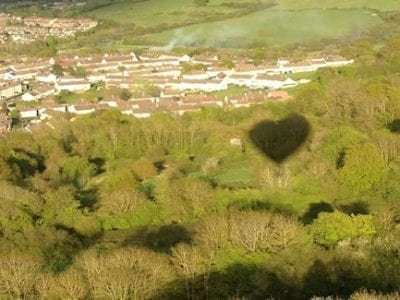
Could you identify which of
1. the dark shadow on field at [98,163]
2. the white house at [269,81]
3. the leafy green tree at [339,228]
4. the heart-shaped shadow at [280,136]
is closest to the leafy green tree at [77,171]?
the dark shadow on field at [98,163]

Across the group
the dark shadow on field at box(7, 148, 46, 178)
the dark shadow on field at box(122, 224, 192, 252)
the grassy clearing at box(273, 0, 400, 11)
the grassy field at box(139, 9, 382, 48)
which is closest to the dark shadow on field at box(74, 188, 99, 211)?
the dark shadow on field at box(7, 148, 46, 178)

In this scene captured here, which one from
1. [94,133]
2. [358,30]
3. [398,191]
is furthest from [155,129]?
[358,30]

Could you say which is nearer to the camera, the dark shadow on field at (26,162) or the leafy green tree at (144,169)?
the leafy green tree at (144,169)

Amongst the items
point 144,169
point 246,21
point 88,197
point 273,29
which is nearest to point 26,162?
point 88,197

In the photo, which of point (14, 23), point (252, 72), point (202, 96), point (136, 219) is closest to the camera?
point (136, 219)

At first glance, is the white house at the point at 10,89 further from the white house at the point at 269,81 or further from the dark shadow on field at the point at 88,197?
the dark shadow on field at the point at 88,197

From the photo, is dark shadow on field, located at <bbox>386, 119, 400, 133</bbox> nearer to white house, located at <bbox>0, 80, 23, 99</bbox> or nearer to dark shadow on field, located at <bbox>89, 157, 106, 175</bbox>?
dark shadow on field, located at <bbox>89, 157, 106, 175</bbox>

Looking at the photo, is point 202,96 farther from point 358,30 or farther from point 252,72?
point 358,30
